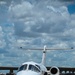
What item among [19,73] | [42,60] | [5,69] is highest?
[5,69]

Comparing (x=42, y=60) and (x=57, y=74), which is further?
(x=42, y=60)

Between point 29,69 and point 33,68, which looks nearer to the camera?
point 29,69

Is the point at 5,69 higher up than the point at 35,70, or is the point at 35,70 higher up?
the point at 5,69

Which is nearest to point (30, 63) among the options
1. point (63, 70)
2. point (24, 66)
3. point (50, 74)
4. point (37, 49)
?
point (24, 66)

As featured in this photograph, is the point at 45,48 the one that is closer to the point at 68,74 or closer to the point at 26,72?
the point at 26,72

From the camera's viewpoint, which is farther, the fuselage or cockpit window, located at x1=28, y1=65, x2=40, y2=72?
cockpit window, located at x1=28, y1=65, x2=40, y2=72

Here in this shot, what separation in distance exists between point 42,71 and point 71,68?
213 ft

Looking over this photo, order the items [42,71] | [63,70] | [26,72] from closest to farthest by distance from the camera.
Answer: [26,72] < [42,71] < [63,70]

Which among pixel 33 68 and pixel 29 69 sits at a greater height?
pixel 33 68

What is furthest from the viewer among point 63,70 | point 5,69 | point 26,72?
point 63,70

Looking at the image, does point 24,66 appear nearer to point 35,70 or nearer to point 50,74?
point 35,70

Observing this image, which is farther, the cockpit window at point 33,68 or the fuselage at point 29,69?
the cockpit window at point 33,68

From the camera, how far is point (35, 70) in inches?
1346

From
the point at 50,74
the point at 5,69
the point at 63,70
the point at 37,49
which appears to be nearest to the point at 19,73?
the point at 50,74
